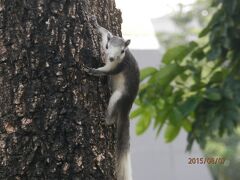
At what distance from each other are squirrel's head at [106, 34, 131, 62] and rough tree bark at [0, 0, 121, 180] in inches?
12.9

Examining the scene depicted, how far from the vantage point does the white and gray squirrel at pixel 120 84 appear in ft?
7.44

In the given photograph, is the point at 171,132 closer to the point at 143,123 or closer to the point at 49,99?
the point at 143,123

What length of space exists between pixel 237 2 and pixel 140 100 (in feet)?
2.00

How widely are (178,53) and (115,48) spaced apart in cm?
26

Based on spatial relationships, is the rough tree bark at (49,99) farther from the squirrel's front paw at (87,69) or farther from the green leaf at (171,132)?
the green leaf at (171,132)

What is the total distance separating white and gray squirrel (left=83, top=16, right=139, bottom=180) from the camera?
2.27m

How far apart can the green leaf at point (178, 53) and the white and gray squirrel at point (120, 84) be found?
17 cm

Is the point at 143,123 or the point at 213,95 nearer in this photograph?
the point at 213,95

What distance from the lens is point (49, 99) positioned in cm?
188

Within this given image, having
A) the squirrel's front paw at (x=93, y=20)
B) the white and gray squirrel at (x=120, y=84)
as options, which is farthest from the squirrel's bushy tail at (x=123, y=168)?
the squirrel's front paw at (x=93, y=20)

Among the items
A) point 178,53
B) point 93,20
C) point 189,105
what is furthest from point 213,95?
point 93,20

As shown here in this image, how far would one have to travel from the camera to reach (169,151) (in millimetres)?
6855

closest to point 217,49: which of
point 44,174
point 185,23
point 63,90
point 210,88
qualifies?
point 210,88
